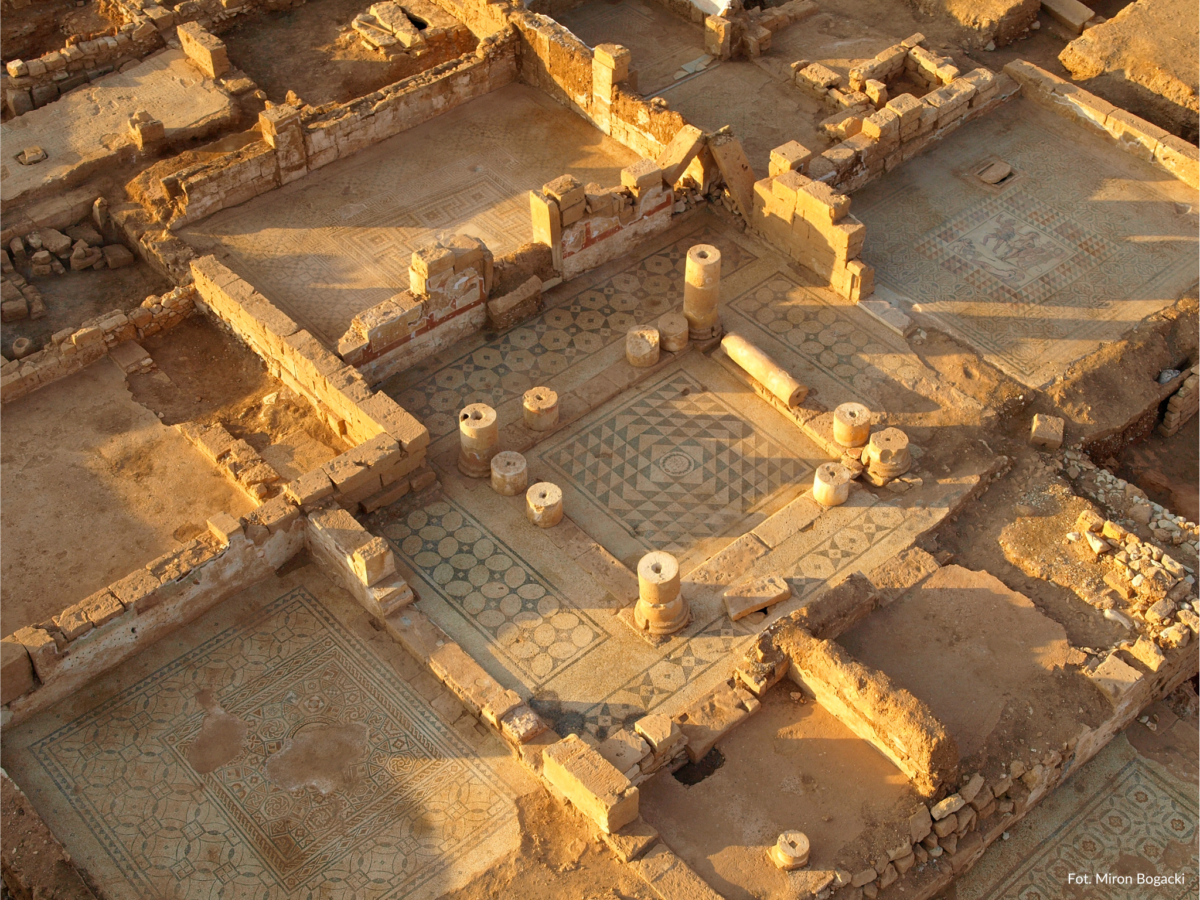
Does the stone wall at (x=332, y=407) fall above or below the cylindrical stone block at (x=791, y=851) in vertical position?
above

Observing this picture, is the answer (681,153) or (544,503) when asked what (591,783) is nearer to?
(544,503)

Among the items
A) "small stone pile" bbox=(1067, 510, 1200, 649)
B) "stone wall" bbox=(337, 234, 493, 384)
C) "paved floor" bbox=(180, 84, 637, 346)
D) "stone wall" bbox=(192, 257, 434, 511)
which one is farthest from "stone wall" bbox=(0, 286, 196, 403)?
"small stone pile" bbox=(1067, 510, 1200, 649)

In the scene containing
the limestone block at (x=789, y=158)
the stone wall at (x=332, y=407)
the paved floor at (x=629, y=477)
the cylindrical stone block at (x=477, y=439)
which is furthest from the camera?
the limestone block at (x=789, y=158)

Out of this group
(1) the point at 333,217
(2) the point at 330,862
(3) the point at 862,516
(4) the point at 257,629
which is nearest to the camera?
(2) the point at 330,862

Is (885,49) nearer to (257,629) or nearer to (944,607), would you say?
(944,607)

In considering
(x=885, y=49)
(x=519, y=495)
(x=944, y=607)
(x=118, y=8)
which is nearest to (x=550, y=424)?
(x=519, y=495)

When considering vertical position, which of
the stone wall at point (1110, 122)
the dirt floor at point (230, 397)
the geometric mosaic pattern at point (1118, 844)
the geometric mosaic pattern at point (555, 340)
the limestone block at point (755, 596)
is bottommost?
the geometric mosaic pattern at point (1118, 844)

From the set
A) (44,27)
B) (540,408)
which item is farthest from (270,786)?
(44,27)

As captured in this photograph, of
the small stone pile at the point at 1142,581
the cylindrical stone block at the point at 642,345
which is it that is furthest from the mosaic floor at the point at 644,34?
the small stone pile at the point at 1142,581

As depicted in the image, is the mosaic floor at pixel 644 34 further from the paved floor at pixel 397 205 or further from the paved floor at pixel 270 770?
the paved floor at pixel 270 770
